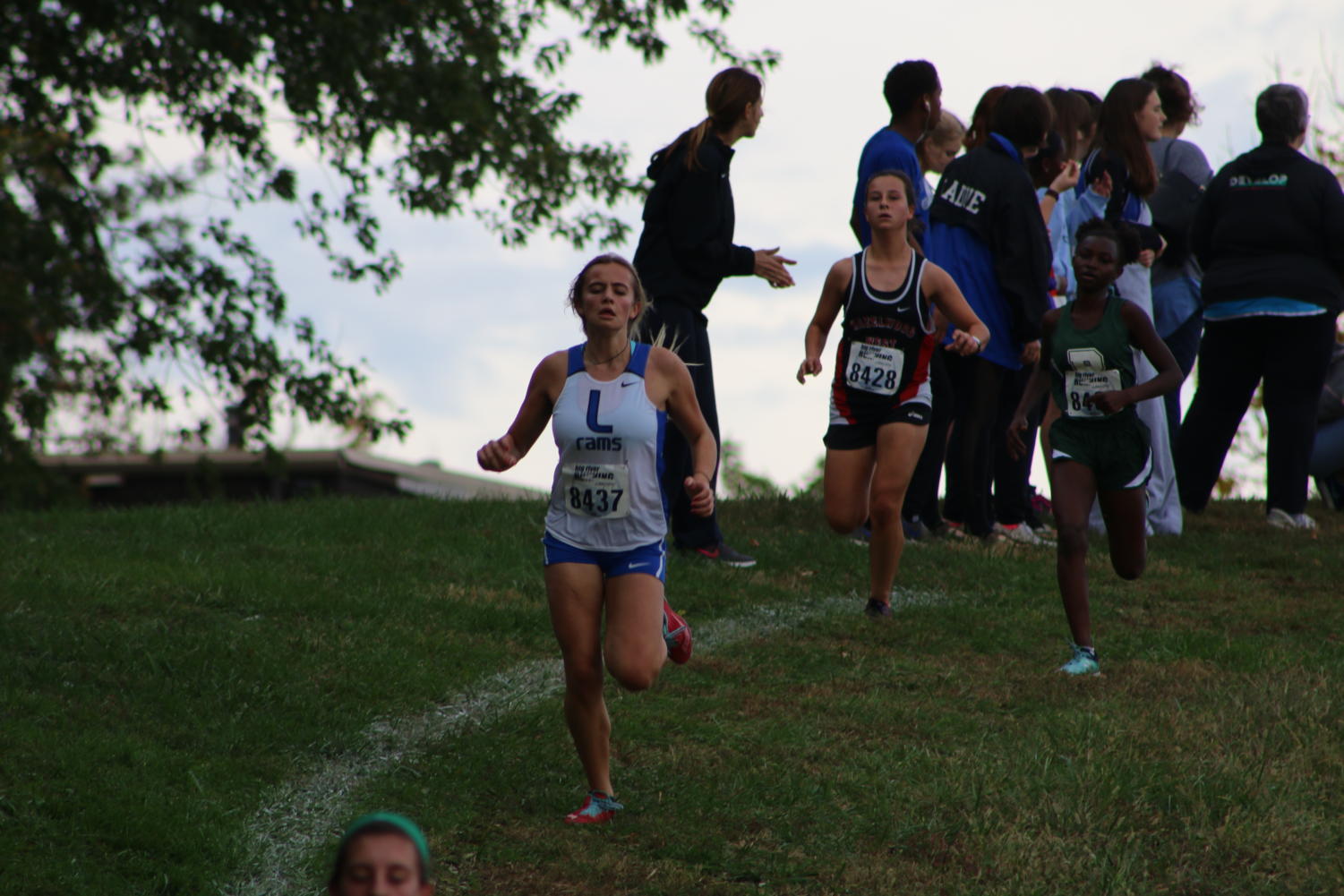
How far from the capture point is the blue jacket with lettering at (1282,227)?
11109mm

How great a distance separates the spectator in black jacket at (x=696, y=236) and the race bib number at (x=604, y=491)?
3448 millimetres

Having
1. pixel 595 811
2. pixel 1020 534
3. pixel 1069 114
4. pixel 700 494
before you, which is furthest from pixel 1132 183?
pixel 595 811

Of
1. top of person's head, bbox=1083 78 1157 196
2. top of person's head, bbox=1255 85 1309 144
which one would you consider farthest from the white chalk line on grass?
top of person's head, bbox=1255 85 1309 144

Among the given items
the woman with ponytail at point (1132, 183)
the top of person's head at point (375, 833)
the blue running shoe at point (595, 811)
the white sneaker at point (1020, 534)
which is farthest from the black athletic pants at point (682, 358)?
the top of person's head at point (375, 833)

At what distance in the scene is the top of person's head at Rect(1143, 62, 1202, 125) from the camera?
11500mm

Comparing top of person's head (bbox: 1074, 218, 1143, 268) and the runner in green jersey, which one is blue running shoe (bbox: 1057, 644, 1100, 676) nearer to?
the runner in green jersey

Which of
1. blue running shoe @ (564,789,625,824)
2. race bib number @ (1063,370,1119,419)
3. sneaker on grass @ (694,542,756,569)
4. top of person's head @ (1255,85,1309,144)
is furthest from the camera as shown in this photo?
top of person's head @ (1255,85,1309,144)

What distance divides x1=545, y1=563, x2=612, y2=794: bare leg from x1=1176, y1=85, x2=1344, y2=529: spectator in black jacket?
6900mm

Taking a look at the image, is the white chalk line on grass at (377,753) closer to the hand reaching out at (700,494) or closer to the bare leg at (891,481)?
the bare leg at (891,481)

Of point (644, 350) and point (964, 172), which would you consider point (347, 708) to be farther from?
point (964, 172)

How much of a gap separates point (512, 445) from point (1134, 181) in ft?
19.7

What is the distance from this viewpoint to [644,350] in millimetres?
6152

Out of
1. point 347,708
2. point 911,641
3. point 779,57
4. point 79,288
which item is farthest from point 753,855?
point 79,288

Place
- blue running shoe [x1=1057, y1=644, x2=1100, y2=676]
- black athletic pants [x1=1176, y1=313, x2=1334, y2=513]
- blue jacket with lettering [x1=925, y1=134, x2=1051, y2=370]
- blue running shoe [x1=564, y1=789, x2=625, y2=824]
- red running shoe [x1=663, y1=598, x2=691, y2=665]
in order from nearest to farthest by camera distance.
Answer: blue running shoe [x1=564, y1=789, x2=625, y2=824], red running shoe [x1=663, y1=598, x2=691, y2=665], blue running shoe [x1=1057, y1=644, x2=1100, y2=676], blue jacket with lettering [x1=925, y1=134, x2=1051, y2=370], black athletic pants [x1=1176, y1=313, x2=1334, y2=513]
